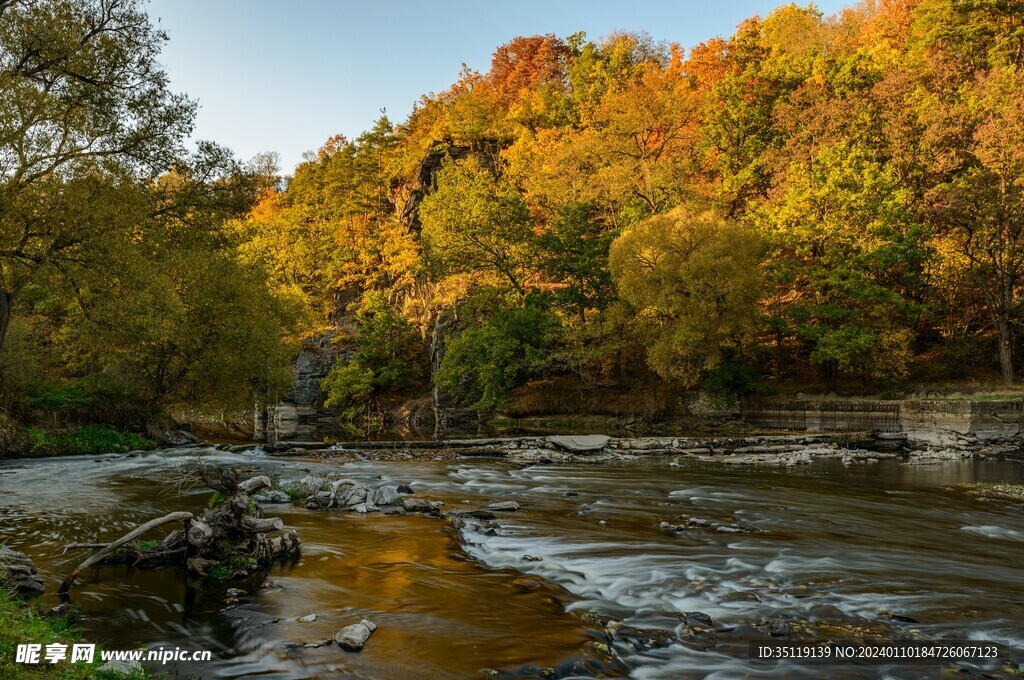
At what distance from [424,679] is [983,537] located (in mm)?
10731

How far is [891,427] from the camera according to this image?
30.8 m

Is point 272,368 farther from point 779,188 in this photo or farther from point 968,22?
point 968,22

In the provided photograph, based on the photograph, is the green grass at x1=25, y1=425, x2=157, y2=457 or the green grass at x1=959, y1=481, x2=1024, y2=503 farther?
the green grass at x1=25, y1=425, x2=157, y2=457

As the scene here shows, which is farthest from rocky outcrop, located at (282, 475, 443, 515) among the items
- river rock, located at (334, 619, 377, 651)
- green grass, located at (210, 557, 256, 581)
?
river rock, located at (334, 619, 377, 651)

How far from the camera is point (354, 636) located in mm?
6125

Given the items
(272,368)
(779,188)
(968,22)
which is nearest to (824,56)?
(968,22)

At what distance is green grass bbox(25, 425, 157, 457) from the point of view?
77.6 ft

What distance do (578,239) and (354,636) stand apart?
128 feet

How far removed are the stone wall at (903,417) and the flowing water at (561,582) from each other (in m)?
16.3

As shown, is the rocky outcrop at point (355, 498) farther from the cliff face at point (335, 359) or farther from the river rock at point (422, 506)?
the cliff face at point (335, 359)

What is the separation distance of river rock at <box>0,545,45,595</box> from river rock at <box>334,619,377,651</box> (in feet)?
12.2

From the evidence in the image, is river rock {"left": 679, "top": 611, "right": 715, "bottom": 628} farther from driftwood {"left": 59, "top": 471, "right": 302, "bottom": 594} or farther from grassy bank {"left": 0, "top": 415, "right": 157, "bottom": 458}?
grassy bank {"left": 0, "top": 415, "right": 157, "bottom": 458}

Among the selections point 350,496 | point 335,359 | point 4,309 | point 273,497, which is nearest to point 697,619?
point 350,496

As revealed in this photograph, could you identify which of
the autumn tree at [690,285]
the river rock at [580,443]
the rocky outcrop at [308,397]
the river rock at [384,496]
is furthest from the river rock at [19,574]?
the rocky outcrop at [308,397]
